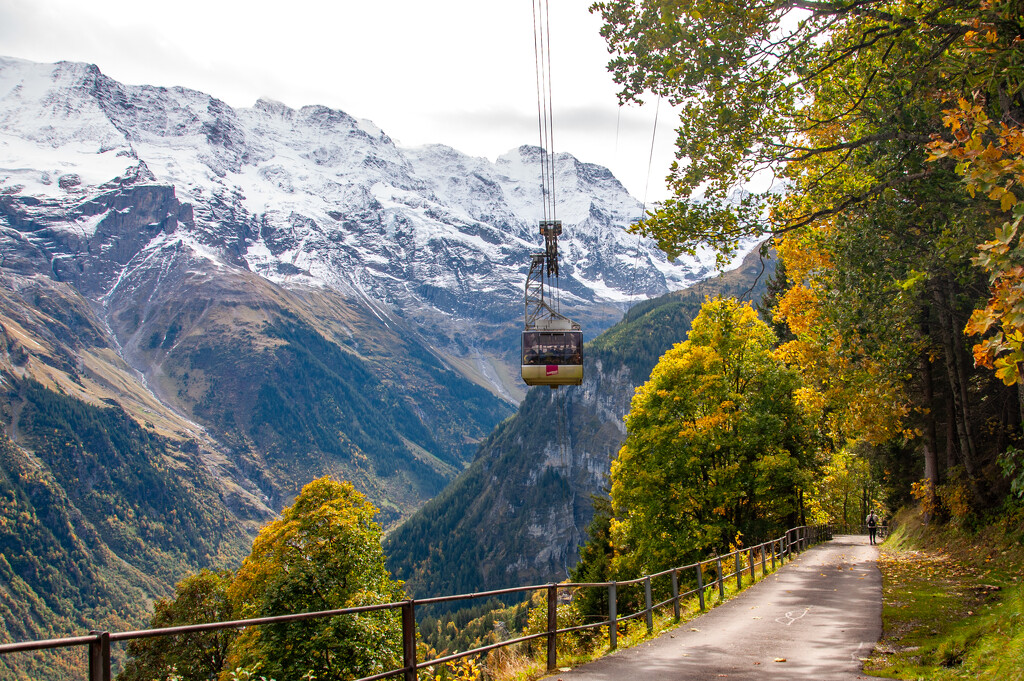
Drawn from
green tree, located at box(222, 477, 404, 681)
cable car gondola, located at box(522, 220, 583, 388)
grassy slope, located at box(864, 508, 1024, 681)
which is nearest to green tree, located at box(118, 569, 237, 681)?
green tree, located at box(222, 477, 404, 681)

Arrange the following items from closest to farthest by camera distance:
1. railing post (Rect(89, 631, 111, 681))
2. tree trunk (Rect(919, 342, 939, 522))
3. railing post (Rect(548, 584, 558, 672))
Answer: railing post (Rect(89, 631, 111, 681)) < railing post (Rect(548, 584, 558, 672)) < tree trunk (Rect(919, 342, 939, 522))

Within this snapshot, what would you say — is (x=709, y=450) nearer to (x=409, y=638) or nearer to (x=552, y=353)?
(x=552, y=353)

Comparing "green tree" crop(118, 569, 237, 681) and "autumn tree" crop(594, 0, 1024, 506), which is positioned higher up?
"autumn tree" crop(594, 0, 1024, 506)

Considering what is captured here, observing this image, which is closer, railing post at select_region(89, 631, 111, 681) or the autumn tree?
railing post at select_region(89, 631, 111, 681)

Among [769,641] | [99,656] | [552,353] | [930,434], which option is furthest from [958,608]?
[552,353]

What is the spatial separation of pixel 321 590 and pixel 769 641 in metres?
21.0

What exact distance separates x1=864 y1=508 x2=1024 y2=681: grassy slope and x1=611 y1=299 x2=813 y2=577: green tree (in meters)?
5.15

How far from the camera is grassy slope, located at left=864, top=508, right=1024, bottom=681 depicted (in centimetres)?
870

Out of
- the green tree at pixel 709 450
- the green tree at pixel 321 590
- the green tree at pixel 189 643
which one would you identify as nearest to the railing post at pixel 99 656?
the green tree at pixel 321 590

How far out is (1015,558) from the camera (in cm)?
1560

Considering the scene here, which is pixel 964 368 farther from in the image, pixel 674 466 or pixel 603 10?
pixel 603 10

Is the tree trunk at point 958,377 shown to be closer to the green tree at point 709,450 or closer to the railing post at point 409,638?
the green tree at point 709,450

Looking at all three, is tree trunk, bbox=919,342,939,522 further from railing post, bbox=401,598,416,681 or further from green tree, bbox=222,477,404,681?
railing post, bbox=401,598,416,681

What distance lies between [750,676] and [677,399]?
58.3 feet
